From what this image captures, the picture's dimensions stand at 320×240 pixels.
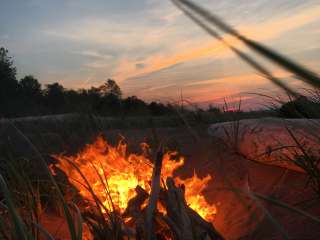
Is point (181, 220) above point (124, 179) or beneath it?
beneath

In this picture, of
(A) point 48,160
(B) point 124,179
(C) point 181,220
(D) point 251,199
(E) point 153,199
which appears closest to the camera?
(D) point 251,199

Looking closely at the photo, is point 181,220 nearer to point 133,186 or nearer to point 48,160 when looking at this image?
point 133,186

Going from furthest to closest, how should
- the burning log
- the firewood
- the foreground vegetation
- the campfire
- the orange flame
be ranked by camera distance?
the orange flame, the campfire, the burning log, the firewood, the foreground vegetation

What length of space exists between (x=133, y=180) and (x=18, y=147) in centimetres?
400

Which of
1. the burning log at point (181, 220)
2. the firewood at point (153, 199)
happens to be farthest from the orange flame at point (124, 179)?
the firewood at point (153, 199)

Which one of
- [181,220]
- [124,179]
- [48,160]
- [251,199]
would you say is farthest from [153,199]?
[48,160]

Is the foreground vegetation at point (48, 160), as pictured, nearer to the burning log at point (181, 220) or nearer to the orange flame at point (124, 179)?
the orange flame at point (124, 179)

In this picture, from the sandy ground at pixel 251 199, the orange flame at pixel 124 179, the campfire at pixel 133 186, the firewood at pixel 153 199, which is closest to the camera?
the firewood at pixel 153 199

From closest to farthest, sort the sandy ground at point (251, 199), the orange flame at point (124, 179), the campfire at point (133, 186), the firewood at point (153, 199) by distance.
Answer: the firewood at point (153, 199), the campfire at point (133, 186), the sandy ground at point (251, 199), the orange flame at point (124, 179)

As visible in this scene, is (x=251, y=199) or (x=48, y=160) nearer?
(x=251, y=199)

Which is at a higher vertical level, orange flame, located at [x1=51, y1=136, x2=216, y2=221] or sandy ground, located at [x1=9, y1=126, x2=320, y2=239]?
orange flame, located at [x1=51, y1=136, x2=216, y2=221]

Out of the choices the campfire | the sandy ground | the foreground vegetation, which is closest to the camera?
the foreground vegetation

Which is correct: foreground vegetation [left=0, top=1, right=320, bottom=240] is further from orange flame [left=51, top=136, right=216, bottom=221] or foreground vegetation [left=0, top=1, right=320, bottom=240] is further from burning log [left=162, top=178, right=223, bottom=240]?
burning log [left=162, top=178, right=223, bottom=240]

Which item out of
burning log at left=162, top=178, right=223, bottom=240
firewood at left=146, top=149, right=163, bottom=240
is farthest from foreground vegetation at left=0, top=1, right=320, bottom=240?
burning log at left=162, top=178, right=223, bottom=240
